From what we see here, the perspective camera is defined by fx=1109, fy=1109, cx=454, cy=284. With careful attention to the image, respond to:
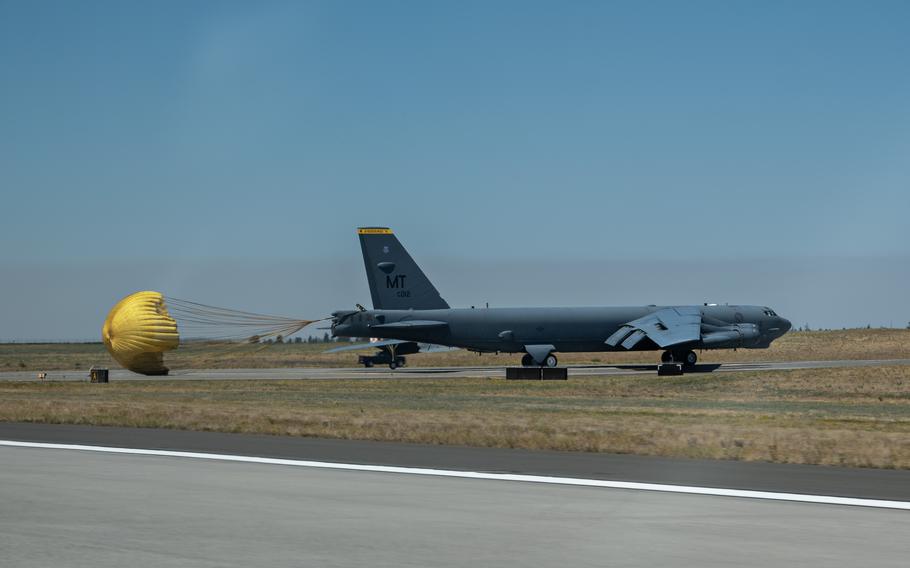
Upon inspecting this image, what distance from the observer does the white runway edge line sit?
41.0ft

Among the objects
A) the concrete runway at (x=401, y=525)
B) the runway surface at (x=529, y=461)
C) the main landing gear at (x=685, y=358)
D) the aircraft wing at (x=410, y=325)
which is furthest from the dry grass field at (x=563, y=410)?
the main landing gear at (x=685, y=358)

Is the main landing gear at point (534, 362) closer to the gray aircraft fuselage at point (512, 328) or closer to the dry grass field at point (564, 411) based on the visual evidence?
the gray aircraft fuselage at point (512, 328)

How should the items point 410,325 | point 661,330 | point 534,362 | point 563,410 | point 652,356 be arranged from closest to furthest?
point 563,410, point 410,325, point 534,362, point 661,330, point 652,356

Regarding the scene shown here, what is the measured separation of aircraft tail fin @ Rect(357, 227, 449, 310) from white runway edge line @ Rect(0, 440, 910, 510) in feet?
154

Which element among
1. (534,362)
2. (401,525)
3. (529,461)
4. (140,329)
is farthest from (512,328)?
(401,525)

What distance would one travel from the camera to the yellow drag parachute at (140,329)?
5034cm

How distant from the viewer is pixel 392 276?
66.8 m

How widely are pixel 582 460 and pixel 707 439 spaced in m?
4.78

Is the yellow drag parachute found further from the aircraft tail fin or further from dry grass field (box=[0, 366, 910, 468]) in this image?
the aircraft tail fin

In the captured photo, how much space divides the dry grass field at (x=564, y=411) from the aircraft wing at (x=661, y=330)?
40.6 feet

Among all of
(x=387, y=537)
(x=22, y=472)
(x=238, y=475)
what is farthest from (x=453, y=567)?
(x=22, y=472)

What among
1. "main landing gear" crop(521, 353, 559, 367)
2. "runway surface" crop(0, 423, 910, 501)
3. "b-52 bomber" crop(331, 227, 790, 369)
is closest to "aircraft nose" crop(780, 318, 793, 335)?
"b-52 bomber" crop(331, 227, 790, 369)

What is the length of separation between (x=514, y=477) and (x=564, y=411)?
15232 millimetres

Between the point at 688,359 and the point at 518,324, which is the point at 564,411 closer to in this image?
the point at 518,324
